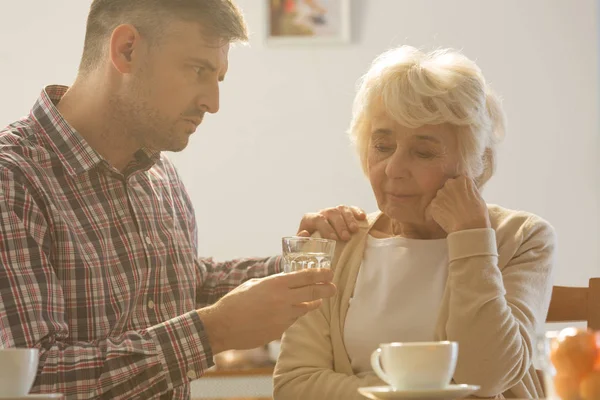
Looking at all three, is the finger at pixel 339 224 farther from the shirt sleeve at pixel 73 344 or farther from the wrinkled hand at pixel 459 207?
the shirt sleeve at pixel 73 344

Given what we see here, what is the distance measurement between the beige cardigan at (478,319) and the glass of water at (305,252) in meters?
0.29

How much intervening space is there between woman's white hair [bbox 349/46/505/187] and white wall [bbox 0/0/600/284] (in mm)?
2641

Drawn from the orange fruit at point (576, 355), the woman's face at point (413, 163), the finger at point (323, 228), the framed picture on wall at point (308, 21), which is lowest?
the orange fruit at point (576, 355)

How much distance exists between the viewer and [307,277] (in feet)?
5.24

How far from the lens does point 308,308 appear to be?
1.68m

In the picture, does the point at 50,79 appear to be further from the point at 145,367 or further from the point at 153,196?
the point at 145,367

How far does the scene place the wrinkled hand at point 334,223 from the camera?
209 cm

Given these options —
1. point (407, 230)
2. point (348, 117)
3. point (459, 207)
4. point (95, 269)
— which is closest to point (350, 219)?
point (407, 230)

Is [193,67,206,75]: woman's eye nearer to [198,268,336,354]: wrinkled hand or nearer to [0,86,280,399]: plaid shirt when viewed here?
[0,86,280,399]: plaid shirt

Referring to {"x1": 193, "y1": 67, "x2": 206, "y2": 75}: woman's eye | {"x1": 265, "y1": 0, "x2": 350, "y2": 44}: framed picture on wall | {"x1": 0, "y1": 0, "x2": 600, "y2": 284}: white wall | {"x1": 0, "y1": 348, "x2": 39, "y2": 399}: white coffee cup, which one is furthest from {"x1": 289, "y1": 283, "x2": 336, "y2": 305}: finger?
{"x1": 265, "y1": 0, "x2": 350, "y2": 44}: framed picture on wall


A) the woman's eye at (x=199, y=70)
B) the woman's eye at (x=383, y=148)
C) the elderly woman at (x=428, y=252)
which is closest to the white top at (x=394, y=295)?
the elderly woman at (x=428, y=252)

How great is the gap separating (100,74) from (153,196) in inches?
12.6

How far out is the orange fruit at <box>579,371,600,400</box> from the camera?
1105 millimetres

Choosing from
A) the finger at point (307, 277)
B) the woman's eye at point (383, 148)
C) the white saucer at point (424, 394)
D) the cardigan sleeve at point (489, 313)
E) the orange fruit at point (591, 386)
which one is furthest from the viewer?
the woman's eye at point (383, 148)
